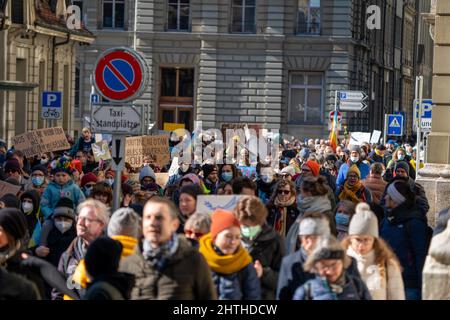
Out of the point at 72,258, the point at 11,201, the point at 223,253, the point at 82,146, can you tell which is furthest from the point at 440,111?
the point at 223,253

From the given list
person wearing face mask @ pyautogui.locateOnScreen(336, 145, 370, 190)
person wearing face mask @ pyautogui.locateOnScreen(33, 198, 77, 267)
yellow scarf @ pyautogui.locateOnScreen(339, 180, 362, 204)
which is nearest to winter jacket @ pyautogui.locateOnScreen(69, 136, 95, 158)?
person wearing face mask @ pyautogui.locateOnScreen(336, 145, 370, 190)

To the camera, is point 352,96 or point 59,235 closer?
point 59,235

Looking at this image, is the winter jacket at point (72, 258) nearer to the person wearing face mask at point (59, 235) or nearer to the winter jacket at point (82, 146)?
the person wearing face mask at point (59, 235)

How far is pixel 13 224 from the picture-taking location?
10406 mm

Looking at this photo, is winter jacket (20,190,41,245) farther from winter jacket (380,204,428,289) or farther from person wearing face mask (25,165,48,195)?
winter jacket (380,204,428,289)

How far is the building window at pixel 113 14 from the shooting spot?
2534 inches

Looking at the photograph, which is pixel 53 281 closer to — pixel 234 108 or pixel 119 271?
pixel 119 271

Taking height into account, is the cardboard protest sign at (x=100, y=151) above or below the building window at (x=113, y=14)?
below

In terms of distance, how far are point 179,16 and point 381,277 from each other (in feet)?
181

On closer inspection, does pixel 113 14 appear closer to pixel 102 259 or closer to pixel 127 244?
pixel 127 244

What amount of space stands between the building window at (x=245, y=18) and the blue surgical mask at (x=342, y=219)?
170 ft

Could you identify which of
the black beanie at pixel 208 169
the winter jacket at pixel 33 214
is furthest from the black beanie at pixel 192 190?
the black beanie at pixel 208 169

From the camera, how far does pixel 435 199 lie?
22.0 metres

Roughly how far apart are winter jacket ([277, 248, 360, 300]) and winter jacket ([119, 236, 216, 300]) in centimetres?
45
